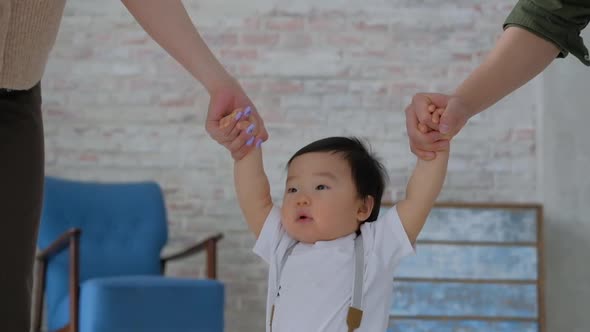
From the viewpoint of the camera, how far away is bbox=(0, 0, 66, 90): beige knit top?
107cm

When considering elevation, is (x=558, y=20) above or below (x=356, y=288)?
above

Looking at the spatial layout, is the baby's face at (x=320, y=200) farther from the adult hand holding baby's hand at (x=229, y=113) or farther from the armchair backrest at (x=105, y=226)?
the armchair backrest at (x=105, y=226)

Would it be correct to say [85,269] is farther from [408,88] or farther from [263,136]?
[263,136]

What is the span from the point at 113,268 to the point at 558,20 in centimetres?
312

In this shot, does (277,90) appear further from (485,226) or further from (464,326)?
(464,326)

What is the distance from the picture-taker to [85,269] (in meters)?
4.14

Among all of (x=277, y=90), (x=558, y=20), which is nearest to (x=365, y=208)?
(x=558, y=20)

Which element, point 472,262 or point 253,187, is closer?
point 253,187

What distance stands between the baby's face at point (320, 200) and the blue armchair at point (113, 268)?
192 cm

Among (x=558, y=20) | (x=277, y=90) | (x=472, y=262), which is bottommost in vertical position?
(x=472, y=262)

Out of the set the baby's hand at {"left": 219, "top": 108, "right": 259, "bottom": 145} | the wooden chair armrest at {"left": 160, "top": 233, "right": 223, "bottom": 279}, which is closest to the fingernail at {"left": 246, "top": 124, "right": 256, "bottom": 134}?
the baby's hand at {"left": 219, "top": 108, "right": 259, "bottom": 145}

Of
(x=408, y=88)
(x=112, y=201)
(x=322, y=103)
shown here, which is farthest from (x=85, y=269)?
(x=408, y=88)

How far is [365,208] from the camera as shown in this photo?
1810 mm

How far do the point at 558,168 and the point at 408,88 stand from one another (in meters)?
0.88
